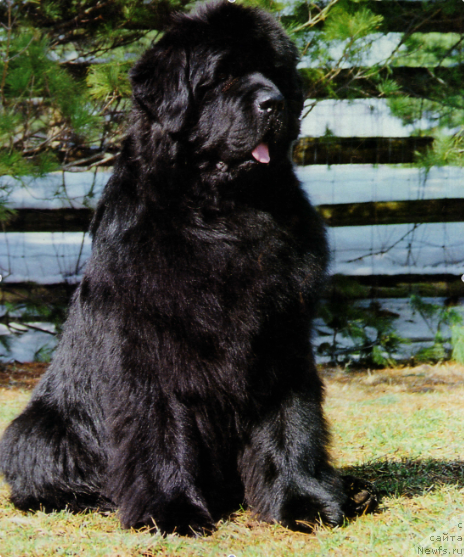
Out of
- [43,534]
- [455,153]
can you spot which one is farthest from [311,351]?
[455,153]

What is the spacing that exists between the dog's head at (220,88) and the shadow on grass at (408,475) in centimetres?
138

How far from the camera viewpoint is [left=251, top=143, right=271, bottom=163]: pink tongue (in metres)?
2.01

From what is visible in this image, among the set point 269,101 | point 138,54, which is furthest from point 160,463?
point 138,54

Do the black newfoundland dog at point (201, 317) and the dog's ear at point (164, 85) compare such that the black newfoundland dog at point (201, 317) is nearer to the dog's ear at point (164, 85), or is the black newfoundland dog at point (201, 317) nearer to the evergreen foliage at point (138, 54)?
the dog's ear at point (164, 85)

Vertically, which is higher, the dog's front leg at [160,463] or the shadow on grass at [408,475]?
the dog's front leg at [160,463]

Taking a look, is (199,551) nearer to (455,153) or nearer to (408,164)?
(455,153)

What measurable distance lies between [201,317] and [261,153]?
0.61m

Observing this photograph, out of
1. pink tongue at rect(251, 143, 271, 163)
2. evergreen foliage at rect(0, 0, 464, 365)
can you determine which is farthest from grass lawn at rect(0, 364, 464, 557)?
evergreen foliage at rect(0, 0, 464, 365)

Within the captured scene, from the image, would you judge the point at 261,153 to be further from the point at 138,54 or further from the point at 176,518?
the point at 138,54

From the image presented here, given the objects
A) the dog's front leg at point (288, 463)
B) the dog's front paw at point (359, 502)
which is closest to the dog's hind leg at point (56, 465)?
the dog's front leg at point (288, 463)

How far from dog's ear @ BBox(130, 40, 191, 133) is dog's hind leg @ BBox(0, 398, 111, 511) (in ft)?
3.87

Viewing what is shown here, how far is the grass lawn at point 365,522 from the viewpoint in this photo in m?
1.73

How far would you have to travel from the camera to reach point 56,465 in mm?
2172

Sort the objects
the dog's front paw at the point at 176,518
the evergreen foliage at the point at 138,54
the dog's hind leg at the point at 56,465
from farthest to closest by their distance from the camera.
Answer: the evergreen foliage at the point at 138,54 < the dog's hind leg at the point at 56,465 < the dog's front paw at the point at 176,518
